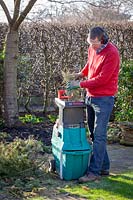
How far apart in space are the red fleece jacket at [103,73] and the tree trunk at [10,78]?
2.89 meters

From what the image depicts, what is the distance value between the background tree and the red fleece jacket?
114 inches

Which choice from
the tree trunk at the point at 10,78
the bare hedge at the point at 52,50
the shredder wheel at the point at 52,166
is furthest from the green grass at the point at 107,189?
the bare hedge at the point at 52,50

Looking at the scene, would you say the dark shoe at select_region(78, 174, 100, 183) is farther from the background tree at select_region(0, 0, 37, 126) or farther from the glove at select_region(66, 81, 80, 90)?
the background tree at select_region(0, 0, 37, 126)

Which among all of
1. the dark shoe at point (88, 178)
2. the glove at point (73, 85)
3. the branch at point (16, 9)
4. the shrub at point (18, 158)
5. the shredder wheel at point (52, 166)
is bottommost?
the dark shoe at point (88, 178)

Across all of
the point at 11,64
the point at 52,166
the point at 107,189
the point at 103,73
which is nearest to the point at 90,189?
the point at 107,189

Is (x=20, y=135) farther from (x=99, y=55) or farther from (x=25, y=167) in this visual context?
(x=99, y=55)

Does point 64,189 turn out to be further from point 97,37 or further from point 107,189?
point 97,37

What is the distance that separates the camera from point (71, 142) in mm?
5738

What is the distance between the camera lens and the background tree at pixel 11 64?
8.32 meters

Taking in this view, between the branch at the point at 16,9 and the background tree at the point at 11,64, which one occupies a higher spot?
the branch at the point at 16,9

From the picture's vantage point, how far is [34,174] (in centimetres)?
580

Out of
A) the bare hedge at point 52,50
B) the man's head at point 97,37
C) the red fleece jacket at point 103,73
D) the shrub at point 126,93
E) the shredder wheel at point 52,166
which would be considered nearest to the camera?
the red fleece jacket at point 103,73

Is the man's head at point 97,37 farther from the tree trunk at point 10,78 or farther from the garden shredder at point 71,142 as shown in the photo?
the tree trunk at point 10,78

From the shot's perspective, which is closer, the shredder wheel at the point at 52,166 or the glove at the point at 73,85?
the glove at the point at 73,85
